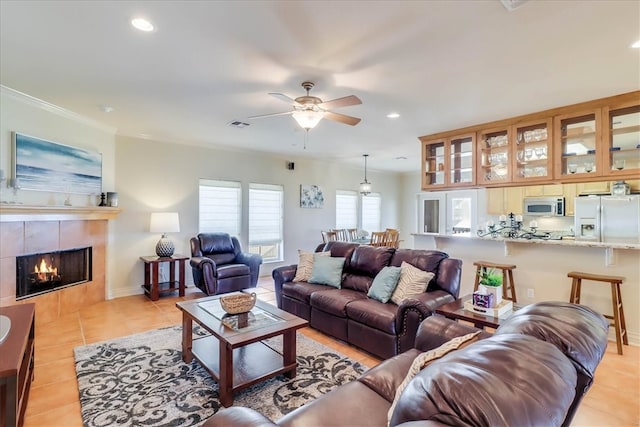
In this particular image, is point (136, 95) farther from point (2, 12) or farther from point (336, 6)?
point (336, 6)

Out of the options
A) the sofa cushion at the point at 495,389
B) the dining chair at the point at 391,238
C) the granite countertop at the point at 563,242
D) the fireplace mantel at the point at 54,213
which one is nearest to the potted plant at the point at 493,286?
the granite countertop at the point at 563,242

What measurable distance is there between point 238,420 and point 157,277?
4223 millimetres

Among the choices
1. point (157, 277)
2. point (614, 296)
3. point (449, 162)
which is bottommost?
point (157, 277)

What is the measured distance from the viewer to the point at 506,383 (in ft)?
2.42

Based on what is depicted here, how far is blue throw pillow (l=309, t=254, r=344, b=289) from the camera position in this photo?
3.72 m

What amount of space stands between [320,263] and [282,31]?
2548 millimetres

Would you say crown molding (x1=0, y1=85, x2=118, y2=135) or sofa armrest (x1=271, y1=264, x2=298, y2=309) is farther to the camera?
sofa armrest (x1=271, y1=264, x2=298, y2=309)

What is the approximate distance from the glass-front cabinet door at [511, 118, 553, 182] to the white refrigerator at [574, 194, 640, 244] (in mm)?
1471

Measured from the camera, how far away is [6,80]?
3.03 metres

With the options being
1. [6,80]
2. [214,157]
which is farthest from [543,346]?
[214,157]

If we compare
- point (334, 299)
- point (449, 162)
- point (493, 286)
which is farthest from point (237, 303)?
point (449, 162)

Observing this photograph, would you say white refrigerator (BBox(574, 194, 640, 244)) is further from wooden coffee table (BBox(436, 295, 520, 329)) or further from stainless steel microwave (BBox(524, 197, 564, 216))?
wooden coffee table (BBox(436, 295, 520, 329))

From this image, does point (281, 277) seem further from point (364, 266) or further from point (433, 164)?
point (433, 164)

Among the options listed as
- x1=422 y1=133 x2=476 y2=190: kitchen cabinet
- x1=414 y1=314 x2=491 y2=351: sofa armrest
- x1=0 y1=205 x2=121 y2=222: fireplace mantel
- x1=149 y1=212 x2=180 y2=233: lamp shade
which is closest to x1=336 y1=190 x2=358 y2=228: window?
x1=422 y1=133 x2=476 y2=190: kitchen cabinet
